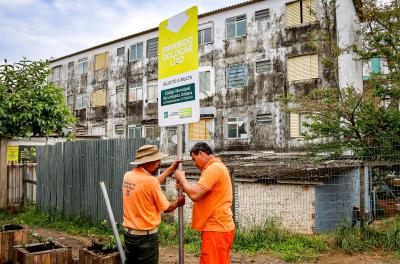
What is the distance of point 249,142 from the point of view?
76.3 feet

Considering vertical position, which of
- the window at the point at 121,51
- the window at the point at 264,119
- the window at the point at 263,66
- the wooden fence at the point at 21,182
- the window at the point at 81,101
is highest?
the window at the point at 121,51

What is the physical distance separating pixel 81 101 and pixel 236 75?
15.4 m

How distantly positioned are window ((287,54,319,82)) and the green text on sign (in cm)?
1824

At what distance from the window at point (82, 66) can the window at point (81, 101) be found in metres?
2.04

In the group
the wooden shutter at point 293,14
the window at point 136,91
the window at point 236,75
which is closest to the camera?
the wooden shutter at point 293,14

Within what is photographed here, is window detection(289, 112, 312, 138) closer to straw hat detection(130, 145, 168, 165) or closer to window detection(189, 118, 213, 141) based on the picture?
window detection(189, 118, 213, 141)

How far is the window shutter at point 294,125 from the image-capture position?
2150 centimetres

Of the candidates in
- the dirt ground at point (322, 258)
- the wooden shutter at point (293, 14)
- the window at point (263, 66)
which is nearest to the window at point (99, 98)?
the window at point (263, 66)

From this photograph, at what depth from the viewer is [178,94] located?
427cm

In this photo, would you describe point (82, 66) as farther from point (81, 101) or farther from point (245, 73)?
point (245, 73)

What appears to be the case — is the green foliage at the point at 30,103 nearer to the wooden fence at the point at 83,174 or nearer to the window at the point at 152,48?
the wooden fence at the point at 83,174

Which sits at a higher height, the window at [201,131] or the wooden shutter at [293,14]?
the wooden shutter at [293,14]

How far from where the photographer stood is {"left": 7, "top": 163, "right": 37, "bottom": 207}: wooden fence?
12656 millimetres

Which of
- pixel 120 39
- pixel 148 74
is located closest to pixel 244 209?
pixel 148 74
